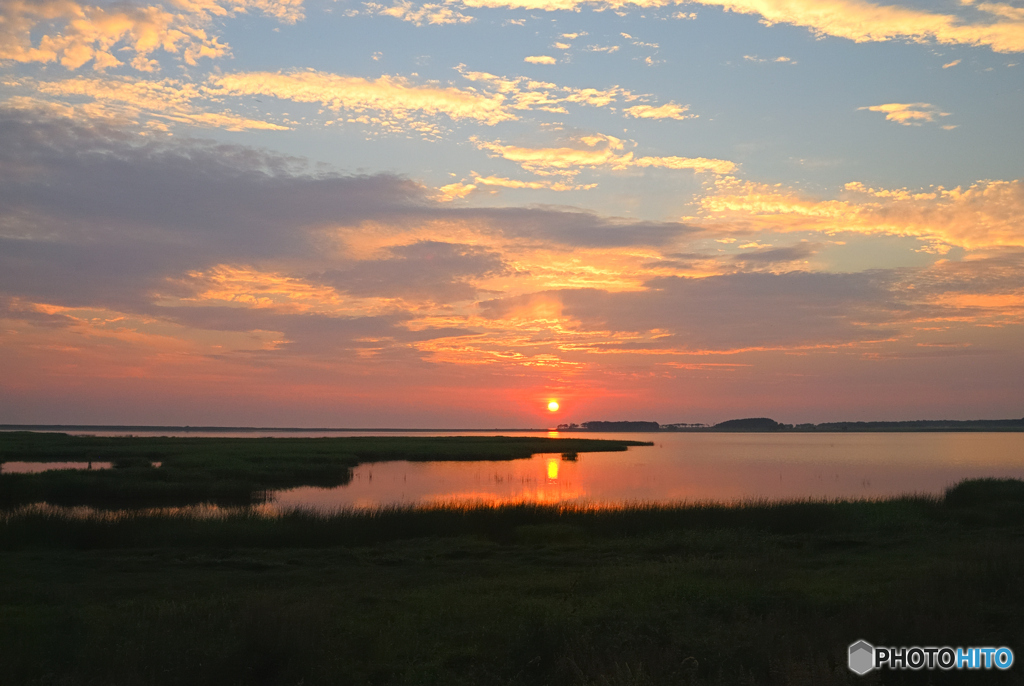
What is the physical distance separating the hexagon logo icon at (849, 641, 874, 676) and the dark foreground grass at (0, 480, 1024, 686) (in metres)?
0.13

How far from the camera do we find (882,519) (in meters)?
24.1

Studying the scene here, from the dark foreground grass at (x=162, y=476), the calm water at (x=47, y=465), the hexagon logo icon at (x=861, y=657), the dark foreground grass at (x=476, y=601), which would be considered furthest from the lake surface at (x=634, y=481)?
the hexagon logo icon at (x=861, y=657)

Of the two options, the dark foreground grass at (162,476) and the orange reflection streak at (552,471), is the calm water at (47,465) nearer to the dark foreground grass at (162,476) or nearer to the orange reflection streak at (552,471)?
the dark foreground grass at (162,476)

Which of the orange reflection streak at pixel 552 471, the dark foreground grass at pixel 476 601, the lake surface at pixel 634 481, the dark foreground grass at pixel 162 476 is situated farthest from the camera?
the orange reflection streak at pixel 552 471

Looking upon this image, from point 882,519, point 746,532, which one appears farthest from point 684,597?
point 882,519

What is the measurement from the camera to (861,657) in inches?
315

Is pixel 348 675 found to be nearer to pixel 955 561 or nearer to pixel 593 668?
pixel 593 668
